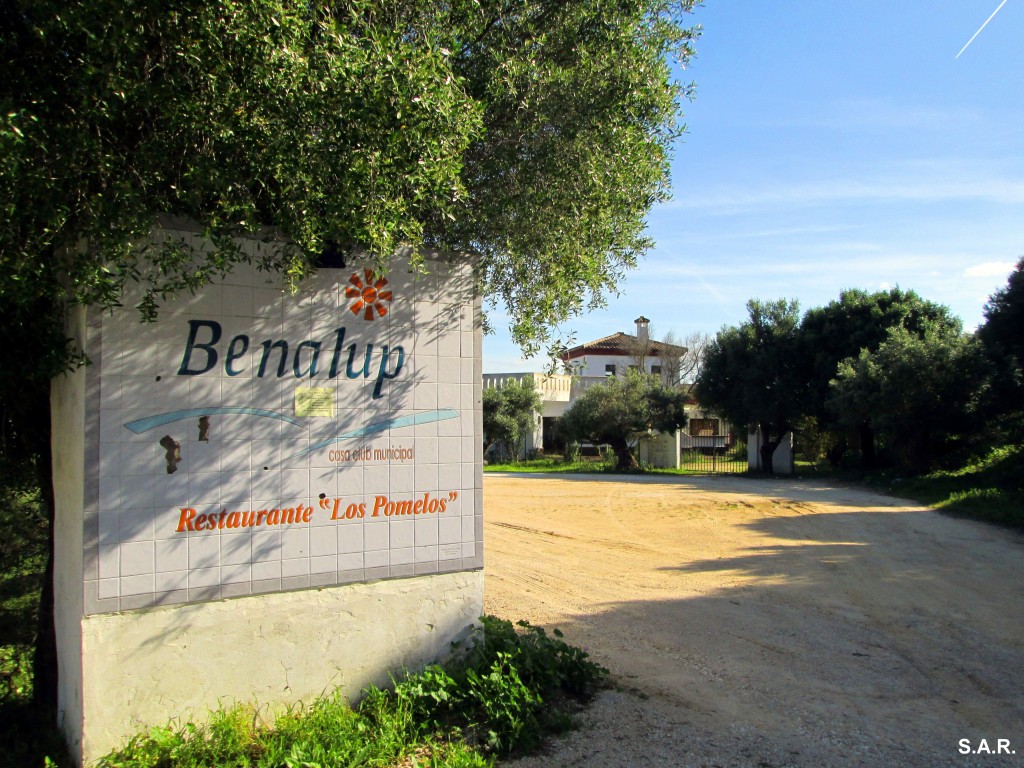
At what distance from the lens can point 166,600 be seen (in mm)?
4953

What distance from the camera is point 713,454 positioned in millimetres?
39750

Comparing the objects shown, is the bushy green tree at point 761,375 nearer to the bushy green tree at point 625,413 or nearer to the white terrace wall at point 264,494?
the bushy green tree at point 625,413

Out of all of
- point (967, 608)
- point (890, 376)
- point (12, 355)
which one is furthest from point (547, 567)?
point (890, 376)

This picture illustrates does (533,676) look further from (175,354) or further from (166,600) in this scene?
(175,354)

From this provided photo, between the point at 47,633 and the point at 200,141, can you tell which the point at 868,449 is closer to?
the point at 47,633

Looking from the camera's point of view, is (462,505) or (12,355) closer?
(12,355)

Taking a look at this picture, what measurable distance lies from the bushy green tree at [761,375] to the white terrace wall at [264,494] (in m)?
25.7

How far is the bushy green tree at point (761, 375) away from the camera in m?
30.0

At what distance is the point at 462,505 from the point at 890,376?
2063 cm

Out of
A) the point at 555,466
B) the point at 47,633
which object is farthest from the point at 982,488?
the point at 47,633

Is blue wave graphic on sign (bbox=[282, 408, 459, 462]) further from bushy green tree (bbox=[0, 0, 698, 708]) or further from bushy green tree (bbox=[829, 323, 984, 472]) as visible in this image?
bushy green tree (bbox=[829, 323, 984, 472])

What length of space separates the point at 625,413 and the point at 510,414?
7.01 metres

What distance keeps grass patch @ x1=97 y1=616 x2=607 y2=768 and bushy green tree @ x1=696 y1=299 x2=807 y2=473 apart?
84.5 feet

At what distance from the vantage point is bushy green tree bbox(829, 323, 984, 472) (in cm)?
2236
